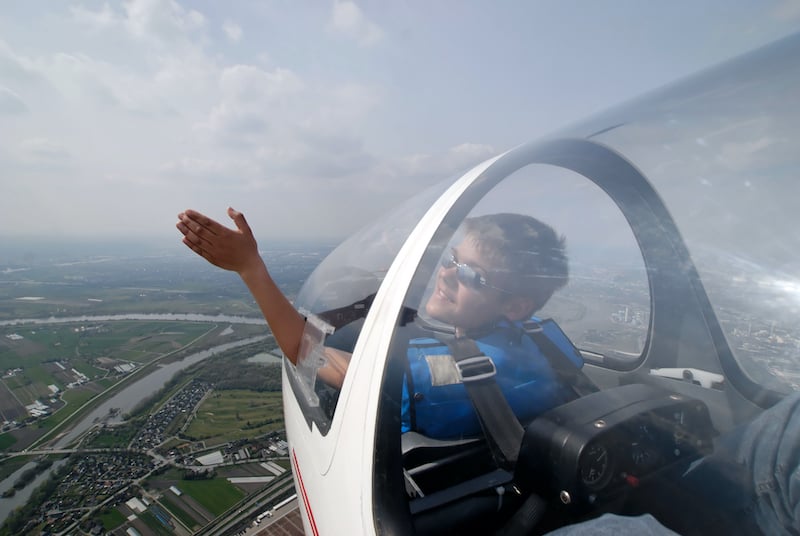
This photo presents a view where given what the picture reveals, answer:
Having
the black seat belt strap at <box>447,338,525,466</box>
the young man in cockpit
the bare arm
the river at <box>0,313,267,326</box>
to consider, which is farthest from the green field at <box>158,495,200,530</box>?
the river at <box>0,313,267,326</box>

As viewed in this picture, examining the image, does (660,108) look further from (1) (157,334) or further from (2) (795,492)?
(1) (157,334)

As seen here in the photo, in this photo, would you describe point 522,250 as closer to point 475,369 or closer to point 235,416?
point 475,369

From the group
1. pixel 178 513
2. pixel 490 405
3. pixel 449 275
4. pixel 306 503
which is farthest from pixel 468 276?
pixel 178 513

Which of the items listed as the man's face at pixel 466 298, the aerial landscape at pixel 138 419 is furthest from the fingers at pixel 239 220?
the aerial landscape at pixel 138 419

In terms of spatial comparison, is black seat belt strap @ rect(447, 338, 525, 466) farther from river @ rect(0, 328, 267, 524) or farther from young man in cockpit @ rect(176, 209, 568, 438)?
river @ rect(0, 328, 267, 524)

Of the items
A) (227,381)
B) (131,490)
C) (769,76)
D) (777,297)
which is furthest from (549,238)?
(227,381)

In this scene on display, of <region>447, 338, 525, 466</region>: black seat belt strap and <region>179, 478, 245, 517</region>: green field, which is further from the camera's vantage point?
<region>179, 478, 245, 517</region>: green field
